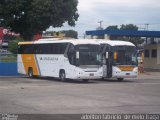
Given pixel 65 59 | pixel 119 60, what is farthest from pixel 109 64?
pixel 65 59

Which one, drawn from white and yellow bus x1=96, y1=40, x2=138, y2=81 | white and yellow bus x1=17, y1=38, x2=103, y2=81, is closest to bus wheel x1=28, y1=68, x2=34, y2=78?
white and yellow bus x1=17, y1=38, x2=103, y2=81

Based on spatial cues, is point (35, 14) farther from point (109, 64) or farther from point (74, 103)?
point (74, 103)

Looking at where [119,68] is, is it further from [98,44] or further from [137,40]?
[137,40]

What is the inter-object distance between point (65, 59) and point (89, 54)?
5.69ft

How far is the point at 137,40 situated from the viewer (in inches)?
3396

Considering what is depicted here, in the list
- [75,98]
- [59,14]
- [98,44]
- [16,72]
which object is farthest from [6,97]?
[59,14]

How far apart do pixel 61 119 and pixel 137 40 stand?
7260 cm

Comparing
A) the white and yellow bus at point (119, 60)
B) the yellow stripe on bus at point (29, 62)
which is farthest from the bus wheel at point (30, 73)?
the white and yellow bus at point (119, 60)

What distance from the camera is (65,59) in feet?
111

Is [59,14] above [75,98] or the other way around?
above

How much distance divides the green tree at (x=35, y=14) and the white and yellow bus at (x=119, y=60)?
Answer: 10119mm

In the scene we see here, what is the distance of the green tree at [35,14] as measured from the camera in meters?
43.5

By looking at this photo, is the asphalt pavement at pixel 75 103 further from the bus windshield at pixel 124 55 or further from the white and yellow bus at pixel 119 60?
the bus windshield at pixel 124 55

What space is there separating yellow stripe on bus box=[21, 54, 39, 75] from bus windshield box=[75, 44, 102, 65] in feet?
19.7
